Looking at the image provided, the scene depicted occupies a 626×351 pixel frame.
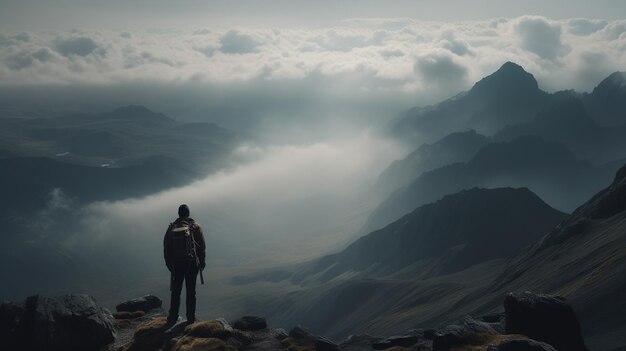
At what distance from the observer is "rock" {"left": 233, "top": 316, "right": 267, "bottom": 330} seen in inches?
1748

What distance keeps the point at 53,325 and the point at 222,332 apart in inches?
442

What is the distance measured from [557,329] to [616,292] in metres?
65.8

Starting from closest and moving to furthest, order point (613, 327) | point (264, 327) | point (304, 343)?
point (304, 343) → point (264, 327) → point (613, 327)

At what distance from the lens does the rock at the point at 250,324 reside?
4441 centimetres

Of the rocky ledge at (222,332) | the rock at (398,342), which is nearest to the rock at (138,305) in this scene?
the rocky ledge at (222,332)

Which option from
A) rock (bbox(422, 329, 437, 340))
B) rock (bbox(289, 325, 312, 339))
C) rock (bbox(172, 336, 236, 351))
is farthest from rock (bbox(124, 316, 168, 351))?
rock (bbox(422, 329, 437, 340))

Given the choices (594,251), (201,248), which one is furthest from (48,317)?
(594,251)

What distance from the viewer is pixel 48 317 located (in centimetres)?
3956

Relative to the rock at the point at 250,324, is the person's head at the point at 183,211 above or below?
above

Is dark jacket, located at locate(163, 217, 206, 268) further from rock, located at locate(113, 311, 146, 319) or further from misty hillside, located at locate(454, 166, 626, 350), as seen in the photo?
misty hillside, located at locate(454, 166, 626, 350)

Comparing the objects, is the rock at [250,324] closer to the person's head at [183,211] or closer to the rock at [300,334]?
the rock at [300,334]

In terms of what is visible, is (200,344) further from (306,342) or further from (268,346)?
(306,342)

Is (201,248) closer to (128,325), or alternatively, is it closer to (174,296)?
(174,296)

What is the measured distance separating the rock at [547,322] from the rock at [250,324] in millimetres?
18260
